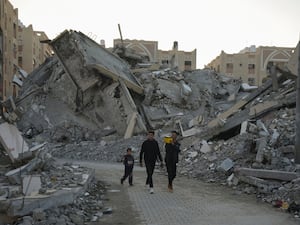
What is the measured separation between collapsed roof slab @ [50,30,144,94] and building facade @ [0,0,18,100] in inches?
678

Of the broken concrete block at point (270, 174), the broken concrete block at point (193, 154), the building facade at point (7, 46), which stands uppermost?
the building facade at point (7, 46)

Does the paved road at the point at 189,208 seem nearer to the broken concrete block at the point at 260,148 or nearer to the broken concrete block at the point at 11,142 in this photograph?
the broken concrete block at the point at 260,148

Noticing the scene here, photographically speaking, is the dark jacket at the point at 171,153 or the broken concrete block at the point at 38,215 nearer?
the broken concrete block at the point at 38,215

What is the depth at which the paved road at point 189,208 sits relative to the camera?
611 cm

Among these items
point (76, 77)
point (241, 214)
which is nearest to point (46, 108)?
point (76, 77)

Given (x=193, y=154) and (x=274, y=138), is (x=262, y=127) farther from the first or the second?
(x=193, y=154)

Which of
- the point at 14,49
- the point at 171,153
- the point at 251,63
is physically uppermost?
the point at 251,63

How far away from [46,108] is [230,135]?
43.2ft

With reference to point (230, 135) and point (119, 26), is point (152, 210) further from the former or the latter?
point (119, 26)

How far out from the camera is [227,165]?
36.4 feet

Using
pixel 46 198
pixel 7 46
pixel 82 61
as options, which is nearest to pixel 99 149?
pixel 82 61

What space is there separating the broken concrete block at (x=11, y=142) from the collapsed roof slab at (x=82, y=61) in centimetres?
1275

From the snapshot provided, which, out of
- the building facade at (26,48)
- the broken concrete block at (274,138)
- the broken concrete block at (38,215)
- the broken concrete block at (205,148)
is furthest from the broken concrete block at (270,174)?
the building facade at (26,48)

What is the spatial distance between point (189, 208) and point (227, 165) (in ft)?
14.2
